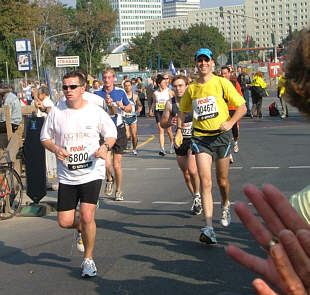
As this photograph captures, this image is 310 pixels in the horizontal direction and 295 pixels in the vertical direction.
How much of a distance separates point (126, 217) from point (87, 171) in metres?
2.67

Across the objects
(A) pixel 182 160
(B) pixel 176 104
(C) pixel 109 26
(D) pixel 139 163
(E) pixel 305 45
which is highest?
(C) pixel 109 26

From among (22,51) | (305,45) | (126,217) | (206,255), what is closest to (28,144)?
(126,217)

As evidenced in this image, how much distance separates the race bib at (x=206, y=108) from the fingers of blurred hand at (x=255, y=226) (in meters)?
5.39

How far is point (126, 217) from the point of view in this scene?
8.45 m

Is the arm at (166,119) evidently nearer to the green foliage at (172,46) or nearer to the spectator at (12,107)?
the spectator at (12,107)

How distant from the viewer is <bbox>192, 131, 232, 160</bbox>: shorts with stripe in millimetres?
6914

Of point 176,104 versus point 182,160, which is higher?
point 176,104

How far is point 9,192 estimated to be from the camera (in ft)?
29.3

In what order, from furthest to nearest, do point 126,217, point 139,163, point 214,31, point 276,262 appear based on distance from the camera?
point 214,31 < point 139,163 < point 126,217 < point 276,262

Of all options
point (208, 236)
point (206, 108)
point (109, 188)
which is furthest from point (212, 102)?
point (109, 188)

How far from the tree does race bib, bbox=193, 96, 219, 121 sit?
7926 centimetres

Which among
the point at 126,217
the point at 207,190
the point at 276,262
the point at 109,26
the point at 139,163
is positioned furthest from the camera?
the point at 109,26

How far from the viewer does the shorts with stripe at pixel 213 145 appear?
6.91 meters

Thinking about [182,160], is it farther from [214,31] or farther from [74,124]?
[214,31]
